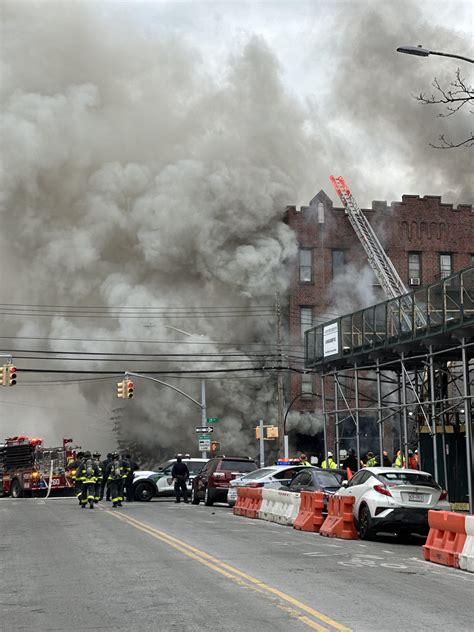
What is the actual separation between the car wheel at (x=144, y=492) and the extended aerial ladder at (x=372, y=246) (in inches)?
874

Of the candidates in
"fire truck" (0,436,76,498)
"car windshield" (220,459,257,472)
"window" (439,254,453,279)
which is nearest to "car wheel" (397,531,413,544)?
"car windshield" (220,459,257,472)

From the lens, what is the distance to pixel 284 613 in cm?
830

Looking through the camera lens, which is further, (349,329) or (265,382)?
(265,382)

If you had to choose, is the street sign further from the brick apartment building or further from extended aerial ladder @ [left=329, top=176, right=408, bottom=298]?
extended aerial ladder @ [left=329, top=176, right=408, bottom=298]

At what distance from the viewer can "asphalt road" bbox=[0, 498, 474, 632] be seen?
8094mm

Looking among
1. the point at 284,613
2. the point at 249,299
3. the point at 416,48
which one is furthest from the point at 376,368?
the point at 249,299

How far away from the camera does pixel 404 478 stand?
16859mm

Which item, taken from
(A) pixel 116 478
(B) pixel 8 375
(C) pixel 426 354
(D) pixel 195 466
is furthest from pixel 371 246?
(A) pixel 116 478

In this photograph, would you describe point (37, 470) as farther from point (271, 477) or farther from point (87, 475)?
point (271, 477)

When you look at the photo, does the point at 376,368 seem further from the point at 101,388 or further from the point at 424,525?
the point at 101,388

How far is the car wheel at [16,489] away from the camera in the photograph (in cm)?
3662

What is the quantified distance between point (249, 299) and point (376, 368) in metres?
23.1

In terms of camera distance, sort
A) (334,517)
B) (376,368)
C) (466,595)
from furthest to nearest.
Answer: (376,368), (334,517), (466,595)

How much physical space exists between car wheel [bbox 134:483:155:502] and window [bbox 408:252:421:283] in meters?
26.3
